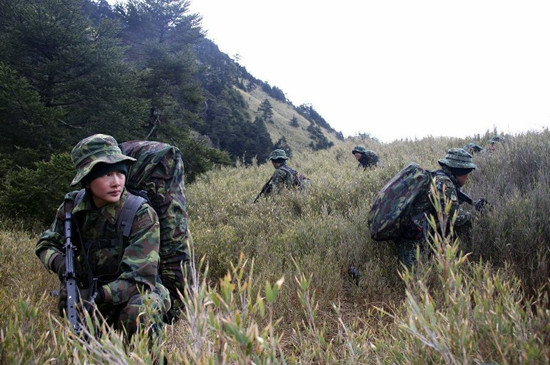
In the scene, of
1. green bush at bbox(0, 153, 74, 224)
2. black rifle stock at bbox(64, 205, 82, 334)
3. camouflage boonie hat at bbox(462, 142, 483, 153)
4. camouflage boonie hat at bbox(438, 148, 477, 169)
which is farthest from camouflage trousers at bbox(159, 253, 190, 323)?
camouflage boonie hat at bbox(462, 142, 483, 153)

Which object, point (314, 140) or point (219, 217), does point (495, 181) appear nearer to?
point (219, 217)

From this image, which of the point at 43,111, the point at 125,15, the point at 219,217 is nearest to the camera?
the point at 219,217

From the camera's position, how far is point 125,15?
23.1 m

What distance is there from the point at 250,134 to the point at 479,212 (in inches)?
1319

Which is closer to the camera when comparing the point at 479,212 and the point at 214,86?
the point at 479,212

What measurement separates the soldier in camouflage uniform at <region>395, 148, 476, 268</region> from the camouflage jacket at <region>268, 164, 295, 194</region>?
401 cm

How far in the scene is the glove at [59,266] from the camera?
2.63m

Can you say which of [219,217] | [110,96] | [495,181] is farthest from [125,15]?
[495,181]

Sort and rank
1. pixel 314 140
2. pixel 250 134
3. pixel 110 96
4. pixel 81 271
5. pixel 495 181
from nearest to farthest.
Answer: pixel 81 271 < pixel 495 181 < pixel 110 96 < pixel 250 134 < pixel 314 140

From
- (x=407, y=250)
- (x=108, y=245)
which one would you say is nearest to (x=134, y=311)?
(x=108, y=245)

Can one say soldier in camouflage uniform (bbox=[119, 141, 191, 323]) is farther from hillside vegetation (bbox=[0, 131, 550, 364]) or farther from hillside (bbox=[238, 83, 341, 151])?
hillside (bbox=[238, 83, 341, 151])

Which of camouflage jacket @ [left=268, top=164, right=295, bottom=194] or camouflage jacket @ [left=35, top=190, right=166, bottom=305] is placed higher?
camouflage jacket @ [left=268, top=164, right=295, bottom=194]

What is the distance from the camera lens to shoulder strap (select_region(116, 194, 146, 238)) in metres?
2.56

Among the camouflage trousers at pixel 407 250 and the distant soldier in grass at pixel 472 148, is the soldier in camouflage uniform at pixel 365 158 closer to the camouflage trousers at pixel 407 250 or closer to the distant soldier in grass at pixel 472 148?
the distant soldier in grass at pixel 472 148
